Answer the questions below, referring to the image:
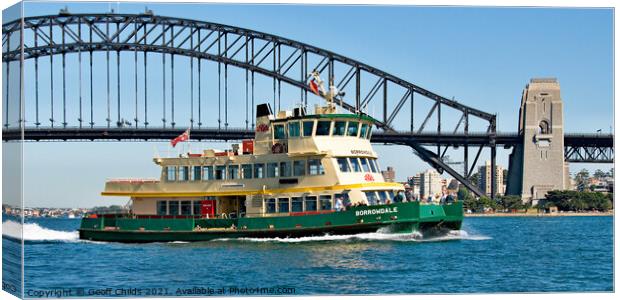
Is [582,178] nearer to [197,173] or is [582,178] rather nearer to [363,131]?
[363,131]

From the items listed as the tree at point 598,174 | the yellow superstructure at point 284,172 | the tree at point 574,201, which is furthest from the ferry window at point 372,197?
the tree at point 574,201

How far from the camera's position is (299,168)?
3678 cm

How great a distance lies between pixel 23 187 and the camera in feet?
73.7

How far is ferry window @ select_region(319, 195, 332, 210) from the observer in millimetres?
36375

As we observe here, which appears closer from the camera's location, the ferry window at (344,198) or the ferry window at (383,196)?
the ferry window at (344,198)

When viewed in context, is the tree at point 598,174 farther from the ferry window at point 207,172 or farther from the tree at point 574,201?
the ferry window at point 207,172

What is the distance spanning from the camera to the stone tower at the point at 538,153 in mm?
62688

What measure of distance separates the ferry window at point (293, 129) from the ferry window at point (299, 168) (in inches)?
35.6

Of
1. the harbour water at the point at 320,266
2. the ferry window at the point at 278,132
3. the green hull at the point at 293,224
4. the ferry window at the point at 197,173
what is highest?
the ferry window at the point at 278,132

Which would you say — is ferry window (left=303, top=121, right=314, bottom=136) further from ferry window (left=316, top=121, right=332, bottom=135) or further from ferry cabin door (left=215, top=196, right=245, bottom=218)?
ferry cabin door (left=215, top=196, right=245, bottom=218)

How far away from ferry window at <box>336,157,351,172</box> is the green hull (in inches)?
63.3

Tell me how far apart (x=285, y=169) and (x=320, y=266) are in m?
8.38

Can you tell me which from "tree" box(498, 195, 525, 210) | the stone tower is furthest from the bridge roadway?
"tree" box(498, 195, 525, 210)

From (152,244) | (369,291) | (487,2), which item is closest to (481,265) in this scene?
(369,291)
